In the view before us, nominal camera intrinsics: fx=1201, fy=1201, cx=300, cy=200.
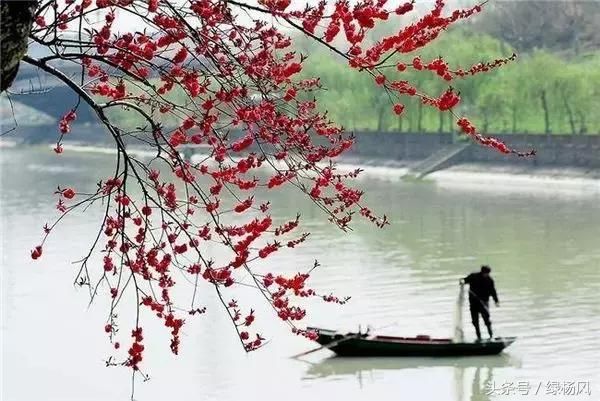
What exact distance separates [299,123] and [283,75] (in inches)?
6.8

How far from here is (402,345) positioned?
41.9 feet

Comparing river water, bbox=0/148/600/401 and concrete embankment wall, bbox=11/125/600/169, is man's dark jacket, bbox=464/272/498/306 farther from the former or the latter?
concrete embankment wall, bbox=11/125/600/169

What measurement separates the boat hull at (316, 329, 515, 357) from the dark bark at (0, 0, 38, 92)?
32.0 feet

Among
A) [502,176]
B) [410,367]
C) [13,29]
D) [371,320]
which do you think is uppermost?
[502,176]

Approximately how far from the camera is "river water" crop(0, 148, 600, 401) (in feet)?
40.3

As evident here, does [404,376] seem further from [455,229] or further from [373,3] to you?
[455,229]

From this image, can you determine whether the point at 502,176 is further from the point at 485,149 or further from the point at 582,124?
the point at 582,124

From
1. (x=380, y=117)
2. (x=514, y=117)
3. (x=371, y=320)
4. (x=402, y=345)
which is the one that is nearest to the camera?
(x=402, y=345)

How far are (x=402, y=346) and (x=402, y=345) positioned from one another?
0.07ft

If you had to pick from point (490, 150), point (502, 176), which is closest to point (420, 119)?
point (490, 150)

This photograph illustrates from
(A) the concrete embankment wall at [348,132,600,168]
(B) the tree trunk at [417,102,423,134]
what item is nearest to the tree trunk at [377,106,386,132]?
(A) the concrete embankment wall at [348,132,600,168]

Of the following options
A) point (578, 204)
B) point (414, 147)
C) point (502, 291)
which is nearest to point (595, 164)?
point (578, 204)

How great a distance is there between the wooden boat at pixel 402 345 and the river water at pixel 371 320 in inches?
4.3

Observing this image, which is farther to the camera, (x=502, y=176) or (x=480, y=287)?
(x=502, y=176)
